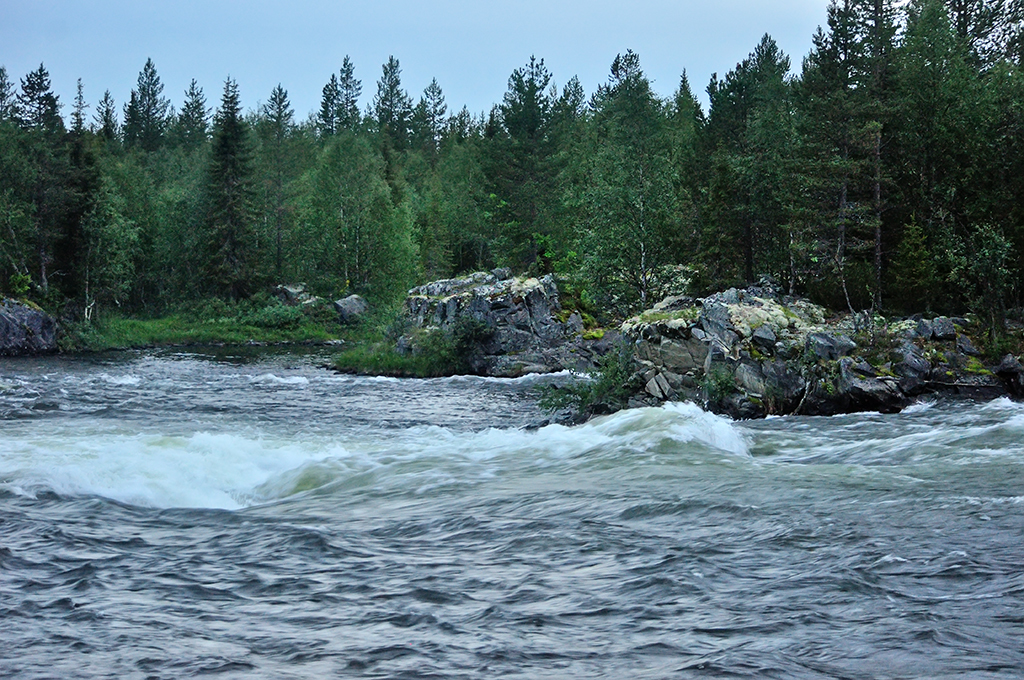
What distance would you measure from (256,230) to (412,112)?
4341 cm

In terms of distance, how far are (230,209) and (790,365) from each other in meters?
48.6

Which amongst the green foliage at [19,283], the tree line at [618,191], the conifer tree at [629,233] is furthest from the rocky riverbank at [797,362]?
the green foliage at [19,283]

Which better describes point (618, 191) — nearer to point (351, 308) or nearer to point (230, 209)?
point (351, 308)

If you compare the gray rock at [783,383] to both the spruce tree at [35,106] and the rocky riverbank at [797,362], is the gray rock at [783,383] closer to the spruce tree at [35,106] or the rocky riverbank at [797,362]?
the rocky riverbank at [797,362]

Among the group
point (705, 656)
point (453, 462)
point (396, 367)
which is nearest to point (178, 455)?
point (453, 462)

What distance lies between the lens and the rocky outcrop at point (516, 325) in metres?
33.3

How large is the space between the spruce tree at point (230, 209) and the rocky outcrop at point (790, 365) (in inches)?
1703

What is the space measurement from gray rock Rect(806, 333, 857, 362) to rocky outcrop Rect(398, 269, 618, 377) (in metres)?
11.0

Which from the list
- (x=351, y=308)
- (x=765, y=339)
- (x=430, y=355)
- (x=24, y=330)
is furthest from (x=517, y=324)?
(x=351, y=308)

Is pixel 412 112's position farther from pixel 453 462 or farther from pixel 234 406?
pixel 453 462

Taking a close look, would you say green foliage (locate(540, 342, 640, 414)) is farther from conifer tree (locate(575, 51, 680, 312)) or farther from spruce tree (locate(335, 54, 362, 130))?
spruce tree (locate(335, 54, 362, 130))

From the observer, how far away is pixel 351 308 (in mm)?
59125

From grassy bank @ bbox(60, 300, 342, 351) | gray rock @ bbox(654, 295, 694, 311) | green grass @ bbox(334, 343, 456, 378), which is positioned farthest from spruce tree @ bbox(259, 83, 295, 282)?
gray rock @ bbox(654, 295, 694, 311)

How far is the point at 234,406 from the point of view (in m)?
23.8
